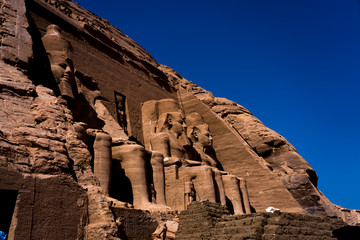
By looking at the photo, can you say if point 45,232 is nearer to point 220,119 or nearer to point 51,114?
point 51,114

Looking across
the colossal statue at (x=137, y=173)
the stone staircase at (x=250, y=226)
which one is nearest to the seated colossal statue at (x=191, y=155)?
the colossal statue at (x=137, y=173)

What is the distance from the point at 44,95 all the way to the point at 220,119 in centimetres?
1168

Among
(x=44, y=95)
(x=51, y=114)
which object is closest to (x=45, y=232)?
(x=51, y=114)

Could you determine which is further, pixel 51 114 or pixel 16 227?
pixel 51 114

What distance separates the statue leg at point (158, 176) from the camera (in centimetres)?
977

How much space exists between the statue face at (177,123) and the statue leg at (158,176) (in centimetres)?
306

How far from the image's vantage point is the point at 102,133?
866 centimetres

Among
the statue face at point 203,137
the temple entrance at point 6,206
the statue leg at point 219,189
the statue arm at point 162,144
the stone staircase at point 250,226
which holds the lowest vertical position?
the stone staircase at point 250,226

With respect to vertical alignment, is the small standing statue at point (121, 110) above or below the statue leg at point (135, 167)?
above

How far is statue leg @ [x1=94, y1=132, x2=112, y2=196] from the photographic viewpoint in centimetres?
807

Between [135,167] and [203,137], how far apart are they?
617 cm

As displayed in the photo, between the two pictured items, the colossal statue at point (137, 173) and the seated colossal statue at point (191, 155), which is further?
the seated colossal statue at point (191, 155)

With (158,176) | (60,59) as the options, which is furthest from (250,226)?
(60,59)

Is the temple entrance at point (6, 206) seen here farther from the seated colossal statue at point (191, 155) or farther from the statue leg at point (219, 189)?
the statue leg at point (219, 189)
